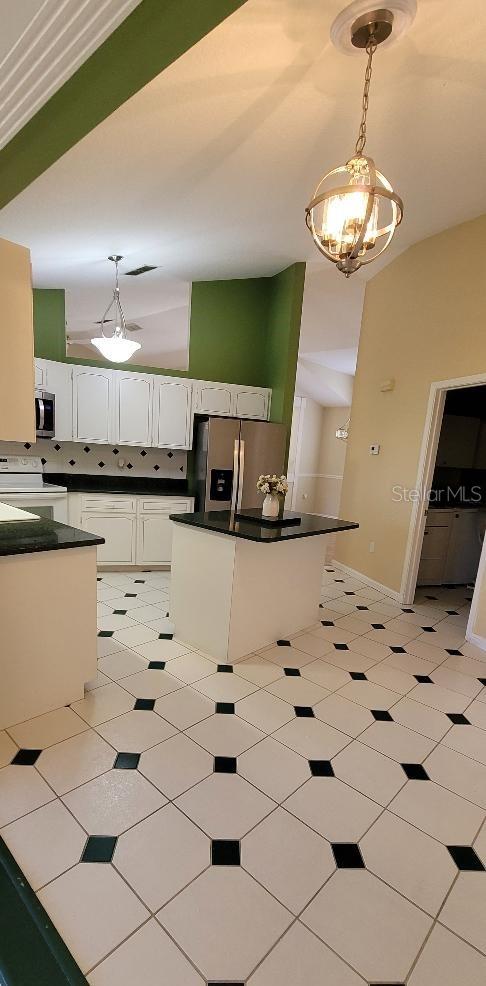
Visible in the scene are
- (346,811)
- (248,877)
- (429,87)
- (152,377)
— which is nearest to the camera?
(248,877)

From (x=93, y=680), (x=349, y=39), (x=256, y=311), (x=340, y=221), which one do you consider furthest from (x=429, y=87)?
(x=93, y=680)

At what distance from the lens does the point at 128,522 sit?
439 cm

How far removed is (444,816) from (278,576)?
5.20ft

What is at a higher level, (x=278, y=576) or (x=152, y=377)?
(x=152, y=377)

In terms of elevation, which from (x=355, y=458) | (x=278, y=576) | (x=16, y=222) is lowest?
(x=278, y=576)

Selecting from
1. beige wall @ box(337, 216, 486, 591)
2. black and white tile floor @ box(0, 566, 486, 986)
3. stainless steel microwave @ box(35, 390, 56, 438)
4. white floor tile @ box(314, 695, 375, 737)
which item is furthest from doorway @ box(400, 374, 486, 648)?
stainless steel microwave @ box(35, 390, 56, 438)

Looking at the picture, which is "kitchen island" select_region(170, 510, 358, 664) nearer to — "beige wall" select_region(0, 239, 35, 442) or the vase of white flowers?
the vase of white flowers

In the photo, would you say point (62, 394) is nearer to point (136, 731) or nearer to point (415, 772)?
point (136, 731)

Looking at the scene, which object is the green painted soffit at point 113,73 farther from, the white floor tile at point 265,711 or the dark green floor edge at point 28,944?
the white floor tile at point 265,711

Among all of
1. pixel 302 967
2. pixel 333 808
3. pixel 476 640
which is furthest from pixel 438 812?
pixel 476 640

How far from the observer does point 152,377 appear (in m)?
4.50

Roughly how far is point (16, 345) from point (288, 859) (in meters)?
2.36

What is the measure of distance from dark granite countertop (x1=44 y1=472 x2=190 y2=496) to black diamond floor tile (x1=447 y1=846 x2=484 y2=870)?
361cm

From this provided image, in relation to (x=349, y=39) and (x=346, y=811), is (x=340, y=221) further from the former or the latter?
(x=346, y=811)
